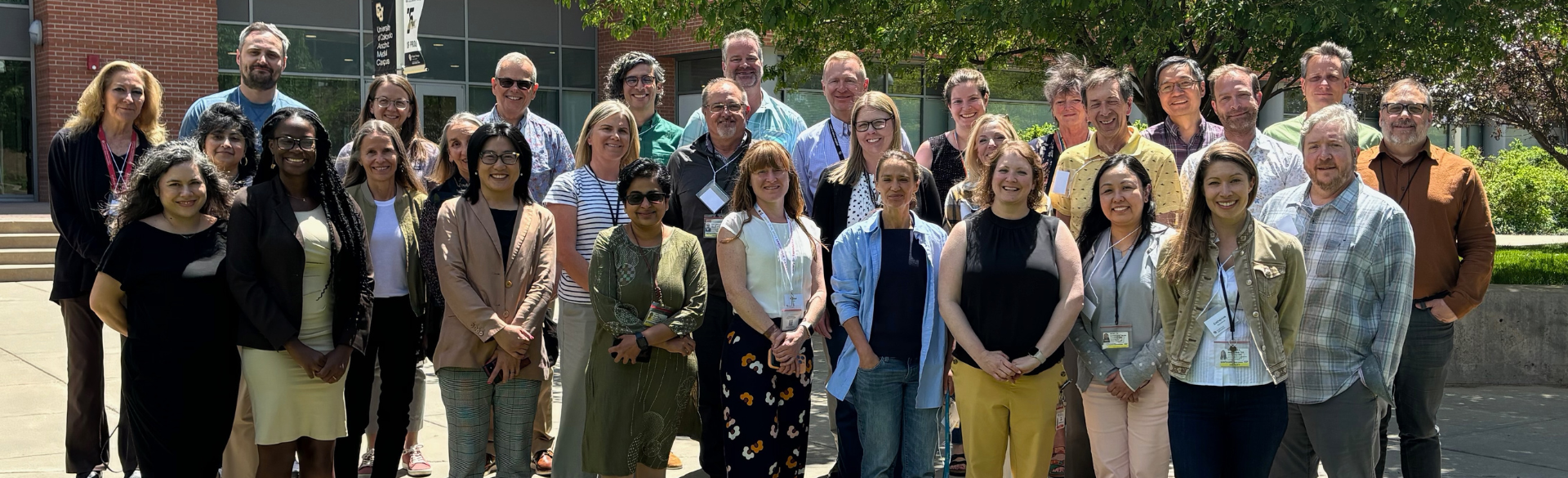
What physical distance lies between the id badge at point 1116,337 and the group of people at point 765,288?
1.0 inches

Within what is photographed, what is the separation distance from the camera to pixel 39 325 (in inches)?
418

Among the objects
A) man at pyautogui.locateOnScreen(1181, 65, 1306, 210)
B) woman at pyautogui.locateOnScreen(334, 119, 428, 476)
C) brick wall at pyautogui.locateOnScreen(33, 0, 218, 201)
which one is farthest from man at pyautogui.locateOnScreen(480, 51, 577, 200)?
brick wall at pyautogui.locateOnScreen(33, 0, 218, 201)

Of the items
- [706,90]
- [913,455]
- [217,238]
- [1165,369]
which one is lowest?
[913,455]

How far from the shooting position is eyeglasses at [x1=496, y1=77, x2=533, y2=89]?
6387 millimetres

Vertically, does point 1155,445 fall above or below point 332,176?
below

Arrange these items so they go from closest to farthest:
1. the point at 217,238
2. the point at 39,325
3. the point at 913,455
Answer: the point at 217,238, the point at 913,455, the point at 39,325

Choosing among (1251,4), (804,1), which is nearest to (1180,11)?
(1251,4)

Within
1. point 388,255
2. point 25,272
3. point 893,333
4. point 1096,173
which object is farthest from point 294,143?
point 25,272

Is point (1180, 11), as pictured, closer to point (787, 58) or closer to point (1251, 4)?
point (1251, 4)

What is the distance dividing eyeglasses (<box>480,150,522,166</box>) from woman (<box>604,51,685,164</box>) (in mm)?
1422

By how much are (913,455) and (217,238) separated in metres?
2.86

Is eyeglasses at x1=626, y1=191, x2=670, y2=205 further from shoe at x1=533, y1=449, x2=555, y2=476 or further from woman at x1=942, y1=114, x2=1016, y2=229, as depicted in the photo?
shoe at x1=533, y1=449, x2=555, y2=476

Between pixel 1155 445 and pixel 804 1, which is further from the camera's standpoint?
pixel 804 1

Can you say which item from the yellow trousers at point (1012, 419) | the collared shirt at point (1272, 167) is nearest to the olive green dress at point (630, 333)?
the yellow trousers at point (1012, 419)
